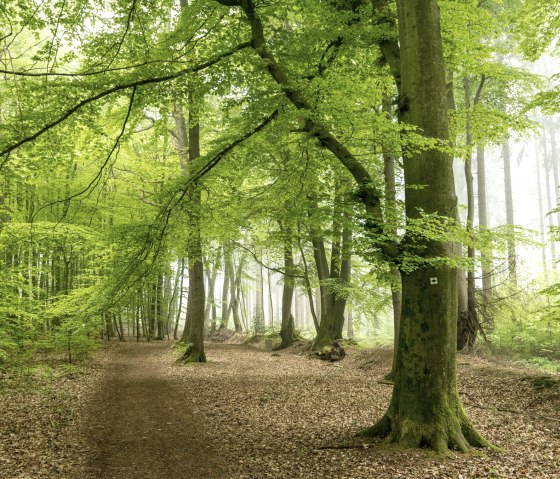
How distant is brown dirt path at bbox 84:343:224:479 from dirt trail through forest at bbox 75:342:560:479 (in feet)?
0.06

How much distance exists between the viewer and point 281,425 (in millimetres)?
7477

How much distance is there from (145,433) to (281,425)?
228cm

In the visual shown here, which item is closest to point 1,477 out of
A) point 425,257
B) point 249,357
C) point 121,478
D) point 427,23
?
point 121,478

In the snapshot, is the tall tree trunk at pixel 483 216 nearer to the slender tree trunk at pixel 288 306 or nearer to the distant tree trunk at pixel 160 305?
the slender tree trunk at pixel 288 306

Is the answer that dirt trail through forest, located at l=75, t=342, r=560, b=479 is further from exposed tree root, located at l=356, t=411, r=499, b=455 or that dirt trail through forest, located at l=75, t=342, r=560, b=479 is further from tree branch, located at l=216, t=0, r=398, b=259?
tree branch, located at l=216, t=0, r=398, b=259

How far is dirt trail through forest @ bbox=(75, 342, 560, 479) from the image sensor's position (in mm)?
5332

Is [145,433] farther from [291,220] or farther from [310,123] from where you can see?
[310,123]

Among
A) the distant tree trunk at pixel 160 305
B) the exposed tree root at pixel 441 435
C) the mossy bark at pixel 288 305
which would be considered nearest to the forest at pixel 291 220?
the exposed tree root at pixel 441 435

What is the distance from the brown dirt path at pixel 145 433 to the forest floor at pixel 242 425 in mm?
22

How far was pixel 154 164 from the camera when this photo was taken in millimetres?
17750

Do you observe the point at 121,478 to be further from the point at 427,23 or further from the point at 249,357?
the point at 249,357

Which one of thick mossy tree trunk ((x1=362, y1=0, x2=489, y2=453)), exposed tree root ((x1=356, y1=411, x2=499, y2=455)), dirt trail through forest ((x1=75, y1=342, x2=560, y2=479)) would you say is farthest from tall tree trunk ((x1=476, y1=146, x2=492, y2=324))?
thick mossy tree trunk ((x1=362, y1=0, x2=489, y2=453))

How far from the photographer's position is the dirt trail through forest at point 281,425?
533 centimetres

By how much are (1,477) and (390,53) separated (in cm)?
839
